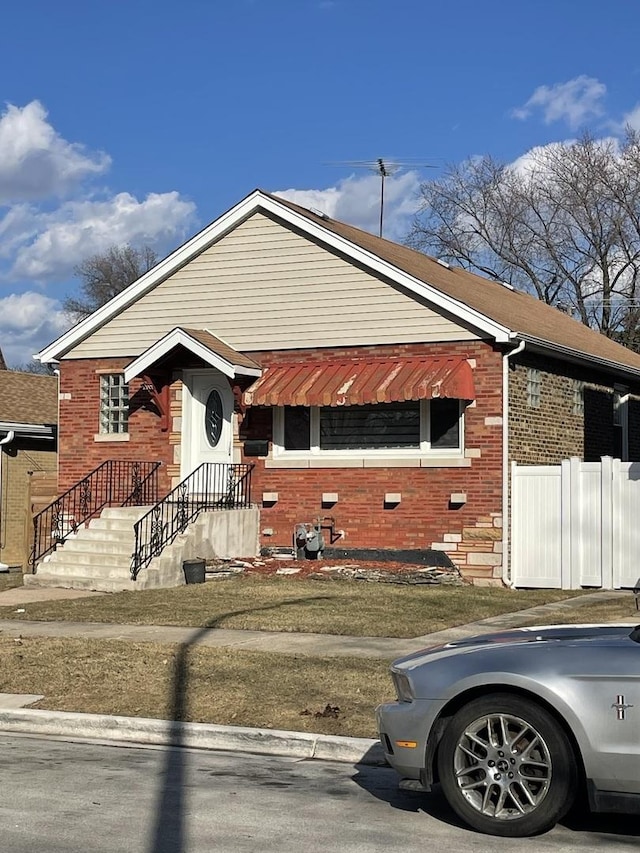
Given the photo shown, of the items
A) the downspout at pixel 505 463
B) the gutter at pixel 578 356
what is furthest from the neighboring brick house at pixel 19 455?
the gutter at pixel 578 356

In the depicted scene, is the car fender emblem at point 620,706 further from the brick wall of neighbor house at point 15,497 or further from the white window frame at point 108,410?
the brick wall of neighbor house at point 15,497

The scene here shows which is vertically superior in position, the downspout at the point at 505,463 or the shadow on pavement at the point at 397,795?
the downspout at the point at 505,463

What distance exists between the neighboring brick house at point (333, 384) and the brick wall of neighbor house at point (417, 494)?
1.1 inches

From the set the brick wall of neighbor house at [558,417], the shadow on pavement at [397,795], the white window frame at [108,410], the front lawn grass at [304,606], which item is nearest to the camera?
the shadow on pavement at [397,795]

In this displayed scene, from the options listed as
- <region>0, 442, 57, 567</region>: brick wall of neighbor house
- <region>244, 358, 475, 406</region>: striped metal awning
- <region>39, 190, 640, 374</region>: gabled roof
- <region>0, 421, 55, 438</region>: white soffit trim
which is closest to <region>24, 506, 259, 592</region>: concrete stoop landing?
<region>244, 358, 475, 406</region>: striped metal awning

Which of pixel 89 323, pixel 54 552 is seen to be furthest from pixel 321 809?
pixel 89 323

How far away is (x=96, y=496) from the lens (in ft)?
74.7

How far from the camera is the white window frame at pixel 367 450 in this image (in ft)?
65.4

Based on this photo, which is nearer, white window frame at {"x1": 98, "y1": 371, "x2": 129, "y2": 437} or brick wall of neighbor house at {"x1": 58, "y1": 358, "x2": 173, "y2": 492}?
brick wall of neighbor house at {"x1": 58, "y1": 358, "x2": 173, "y2": 492}

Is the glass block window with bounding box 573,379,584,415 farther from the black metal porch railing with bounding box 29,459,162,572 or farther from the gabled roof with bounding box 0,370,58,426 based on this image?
the gabled roof with bounding box 0,370,58,426

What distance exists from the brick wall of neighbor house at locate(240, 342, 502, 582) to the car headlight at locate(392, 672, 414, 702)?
40.9 ft

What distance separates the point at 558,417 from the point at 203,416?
646cm

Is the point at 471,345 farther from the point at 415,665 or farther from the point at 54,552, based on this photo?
the point at 415,665

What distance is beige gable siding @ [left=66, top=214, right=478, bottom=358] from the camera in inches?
809
